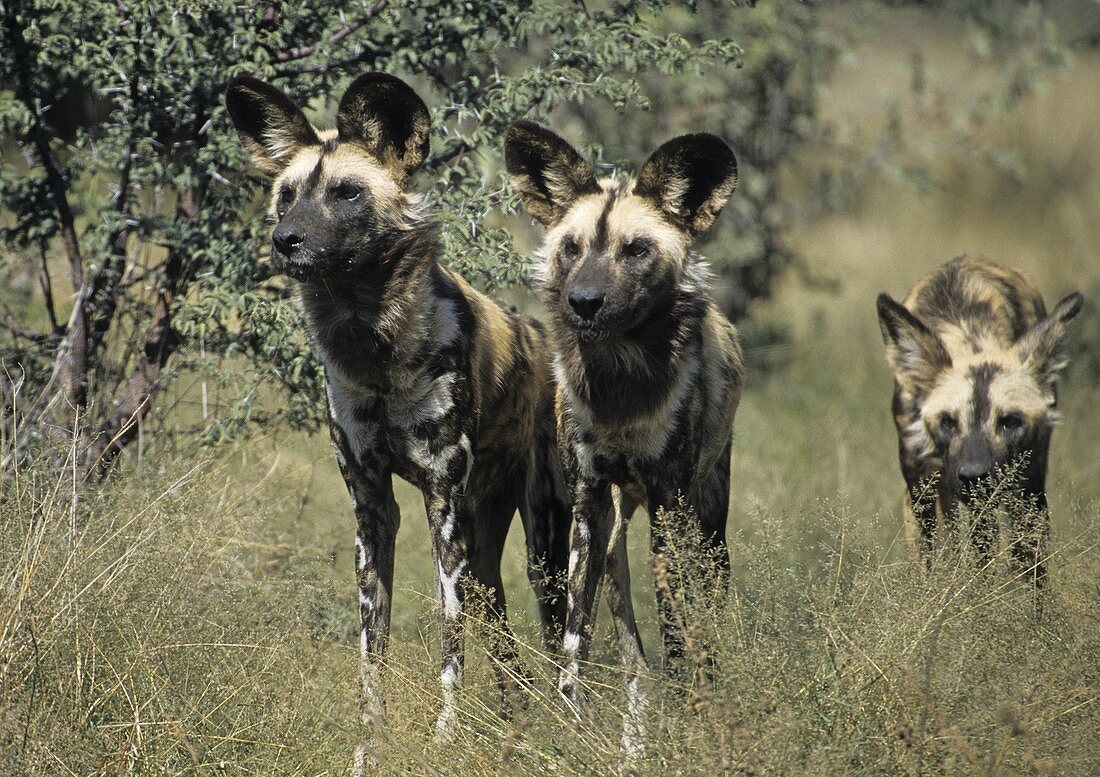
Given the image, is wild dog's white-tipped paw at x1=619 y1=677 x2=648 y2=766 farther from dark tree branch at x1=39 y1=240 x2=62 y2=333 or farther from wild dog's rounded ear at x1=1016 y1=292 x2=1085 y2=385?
dark tree branch at x1=39 y1=240 x2=62 y2=333

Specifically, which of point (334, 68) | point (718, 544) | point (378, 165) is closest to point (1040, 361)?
point (718, 544)

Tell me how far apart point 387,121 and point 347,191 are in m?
0.28

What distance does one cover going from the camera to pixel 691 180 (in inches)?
144

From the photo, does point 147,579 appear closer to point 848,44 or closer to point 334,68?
point 334,68

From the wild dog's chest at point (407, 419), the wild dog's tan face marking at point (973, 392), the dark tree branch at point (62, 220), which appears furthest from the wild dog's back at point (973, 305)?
the dark tree branch at point (62, 220)

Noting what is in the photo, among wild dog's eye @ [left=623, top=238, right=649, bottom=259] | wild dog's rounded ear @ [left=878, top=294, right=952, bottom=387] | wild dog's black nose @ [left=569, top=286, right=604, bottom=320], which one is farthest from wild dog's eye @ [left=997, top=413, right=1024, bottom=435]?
wild dog's black nose @ [left=569, top=286, right=604, bottom=320]

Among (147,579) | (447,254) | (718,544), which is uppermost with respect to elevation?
(447,254)

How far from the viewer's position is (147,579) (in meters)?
3.29

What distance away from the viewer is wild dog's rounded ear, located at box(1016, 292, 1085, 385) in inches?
182

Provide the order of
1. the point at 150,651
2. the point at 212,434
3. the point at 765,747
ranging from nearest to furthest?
the point at 765,747, the point at 150,651, the point at 212,434

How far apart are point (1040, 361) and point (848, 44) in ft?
14.2

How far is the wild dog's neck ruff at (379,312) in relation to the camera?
11.8 feet

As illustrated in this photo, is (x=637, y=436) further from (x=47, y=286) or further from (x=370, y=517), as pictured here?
(x=47, y=286)

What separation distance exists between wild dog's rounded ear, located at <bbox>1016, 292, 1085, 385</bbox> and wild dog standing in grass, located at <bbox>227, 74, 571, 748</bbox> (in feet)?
6.89
